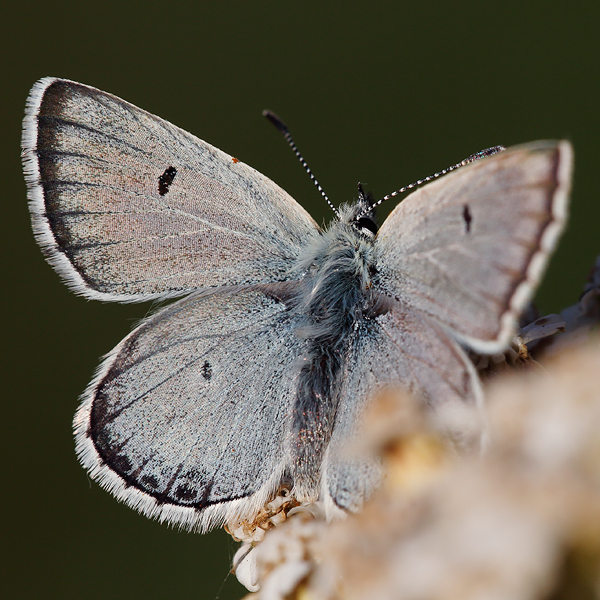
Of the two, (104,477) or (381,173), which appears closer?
(104,477)

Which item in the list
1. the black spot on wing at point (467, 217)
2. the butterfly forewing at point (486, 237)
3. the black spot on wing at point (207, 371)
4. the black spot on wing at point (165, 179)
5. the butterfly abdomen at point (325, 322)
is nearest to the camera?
the butterfly forewing at point (486, 237)

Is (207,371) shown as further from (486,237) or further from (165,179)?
(486,237)

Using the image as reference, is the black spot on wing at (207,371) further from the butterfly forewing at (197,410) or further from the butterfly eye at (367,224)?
the butterfly eye at (367,224)

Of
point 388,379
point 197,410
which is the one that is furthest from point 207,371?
point 388,379

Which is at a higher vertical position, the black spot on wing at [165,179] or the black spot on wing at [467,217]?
the black spot on wing at [165,179]

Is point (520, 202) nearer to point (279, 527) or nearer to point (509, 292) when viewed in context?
point (509, 292)

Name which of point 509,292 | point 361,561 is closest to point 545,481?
point 361,561

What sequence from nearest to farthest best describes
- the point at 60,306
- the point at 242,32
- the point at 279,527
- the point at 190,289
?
the point at 279,527, the point at 190,289, the point at 60,306, the point at 242,32

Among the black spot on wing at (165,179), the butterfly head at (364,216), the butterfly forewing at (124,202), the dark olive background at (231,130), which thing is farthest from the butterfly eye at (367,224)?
the dark olive background at (231,130)
